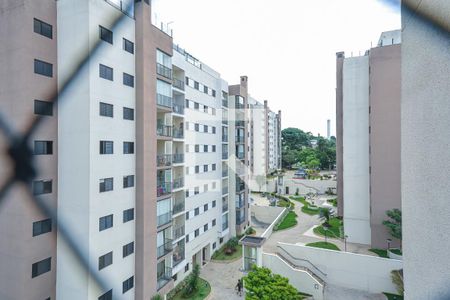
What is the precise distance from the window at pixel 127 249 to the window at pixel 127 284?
98 centimetres

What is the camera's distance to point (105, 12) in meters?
8.95

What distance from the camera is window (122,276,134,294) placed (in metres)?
9.88

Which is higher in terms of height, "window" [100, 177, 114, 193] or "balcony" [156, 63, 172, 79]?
"balcony" [156, 63, 172, 79]

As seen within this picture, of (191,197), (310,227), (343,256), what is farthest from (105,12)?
(310,227)

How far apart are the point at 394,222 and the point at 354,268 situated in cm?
416

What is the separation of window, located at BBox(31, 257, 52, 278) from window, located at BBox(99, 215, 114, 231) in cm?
186

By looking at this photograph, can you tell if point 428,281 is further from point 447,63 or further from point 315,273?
point 315,273

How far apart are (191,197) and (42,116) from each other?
8368mm

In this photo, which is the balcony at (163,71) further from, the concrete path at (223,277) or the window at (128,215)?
the concrete path at (223,277)

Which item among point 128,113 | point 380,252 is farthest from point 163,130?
point 380,252

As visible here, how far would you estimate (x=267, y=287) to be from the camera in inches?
369

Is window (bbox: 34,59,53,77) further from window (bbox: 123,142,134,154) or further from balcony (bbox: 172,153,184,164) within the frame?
balcony (bbox: 172,153,184,164)

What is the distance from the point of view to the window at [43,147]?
8258 mm

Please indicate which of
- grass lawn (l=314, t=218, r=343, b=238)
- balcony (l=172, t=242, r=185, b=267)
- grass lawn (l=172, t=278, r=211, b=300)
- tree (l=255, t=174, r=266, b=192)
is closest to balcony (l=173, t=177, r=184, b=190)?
balcony (l=172, t=242, r=185, b=267)
